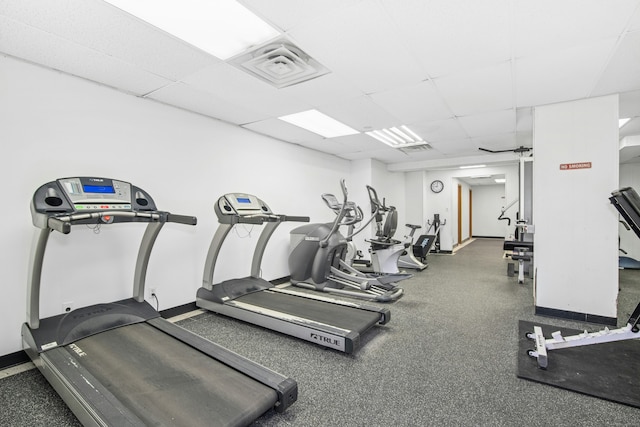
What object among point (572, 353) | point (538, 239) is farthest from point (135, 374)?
point (538, 239)

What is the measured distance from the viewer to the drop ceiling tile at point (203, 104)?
10.3 feet

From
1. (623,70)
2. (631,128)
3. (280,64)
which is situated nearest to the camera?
(280,64)

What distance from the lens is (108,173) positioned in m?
2.99

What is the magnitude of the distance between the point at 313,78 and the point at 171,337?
267 centimetres

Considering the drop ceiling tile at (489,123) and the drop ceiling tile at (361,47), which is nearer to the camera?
the drop ceiling tile at (361,47)

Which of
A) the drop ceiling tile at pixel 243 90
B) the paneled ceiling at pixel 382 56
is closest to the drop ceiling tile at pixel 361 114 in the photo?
the paneled ceiling at pixel 382 56

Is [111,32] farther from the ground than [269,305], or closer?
farther from the ground

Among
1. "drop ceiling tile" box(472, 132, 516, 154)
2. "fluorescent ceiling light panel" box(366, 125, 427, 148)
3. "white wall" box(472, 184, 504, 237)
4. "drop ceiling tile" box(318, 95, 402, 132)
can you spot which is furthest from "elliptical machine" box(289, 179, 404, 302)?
"white wall" box(472, 184, 504, 237)

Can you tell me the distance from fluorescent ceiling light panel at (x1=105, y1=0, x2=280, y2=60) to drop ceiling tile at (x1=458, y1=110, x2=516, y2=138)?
3.13 metres

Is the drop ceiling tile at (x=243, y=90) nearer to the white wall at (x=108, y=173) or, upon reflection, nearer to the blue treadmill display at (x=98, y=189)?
the white wall at (x=108, y=173)

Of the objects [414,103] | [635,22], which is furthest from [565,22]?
[414,103]

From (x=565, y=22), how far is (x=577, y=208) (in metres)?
2.21

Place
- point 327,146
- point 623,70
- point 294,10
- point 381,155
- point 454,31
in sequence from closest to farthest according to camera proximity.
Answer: point 294,10
point 454,31
point 623,70
point 327,146
point 381,155

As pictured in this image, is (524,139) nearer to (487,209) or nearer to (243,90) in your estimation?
(243,90)
